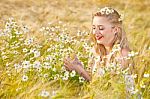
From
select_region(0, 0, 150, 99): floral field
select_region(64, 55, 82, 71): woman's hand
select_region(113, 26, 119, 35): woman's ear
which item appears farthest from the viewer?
select_region(113, 26, 119, 35): woman's ear

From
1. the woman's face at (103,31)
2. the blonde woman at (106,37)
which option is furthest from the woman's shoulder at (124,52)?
the woman's face at (103,31)

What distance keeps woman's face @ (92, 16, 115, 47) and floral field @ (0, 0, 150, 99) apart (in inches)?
5.5

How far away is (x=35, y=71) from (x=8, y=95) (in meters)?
0.23

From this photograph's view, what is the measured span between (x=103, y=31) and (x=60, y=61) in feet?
1.18

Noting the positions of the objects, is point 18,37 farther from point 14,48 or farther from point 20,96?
point 20,96

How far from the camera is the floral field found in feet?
9.48

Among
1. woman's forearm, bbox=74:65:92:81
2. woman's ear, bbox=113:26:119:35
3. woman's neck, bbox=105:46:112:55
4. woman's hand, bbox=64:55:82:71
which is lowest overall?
woman's forearm, bbox=74:65:92:81

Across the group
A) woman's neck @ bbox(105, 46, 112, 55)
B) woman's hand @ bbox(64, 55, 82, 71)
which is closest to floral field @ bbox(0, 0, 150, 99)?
woman's hand @ bbox(64, 55, 82, 71)

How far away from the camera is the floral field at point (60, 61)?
114 inches

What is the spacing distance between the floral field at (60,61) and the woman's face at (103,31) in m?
0.14

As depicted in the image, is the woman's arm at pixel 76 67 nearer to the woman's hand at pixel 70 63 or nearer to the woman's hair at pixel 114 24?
the woman's hand at pixel 70 63

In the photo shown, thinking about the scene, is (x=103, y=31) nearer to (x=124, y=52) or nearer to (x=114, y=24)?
(x=114, y=24)

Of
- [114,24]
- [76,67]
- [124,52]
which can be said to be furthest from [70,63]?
[114,24]

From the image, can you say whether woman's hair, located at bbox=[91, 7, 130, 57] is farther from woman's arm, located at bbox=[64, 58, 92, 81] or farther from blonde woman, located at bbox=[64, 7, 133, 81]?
woman's arm, located at bbox=[64, 58, 92, 81]
